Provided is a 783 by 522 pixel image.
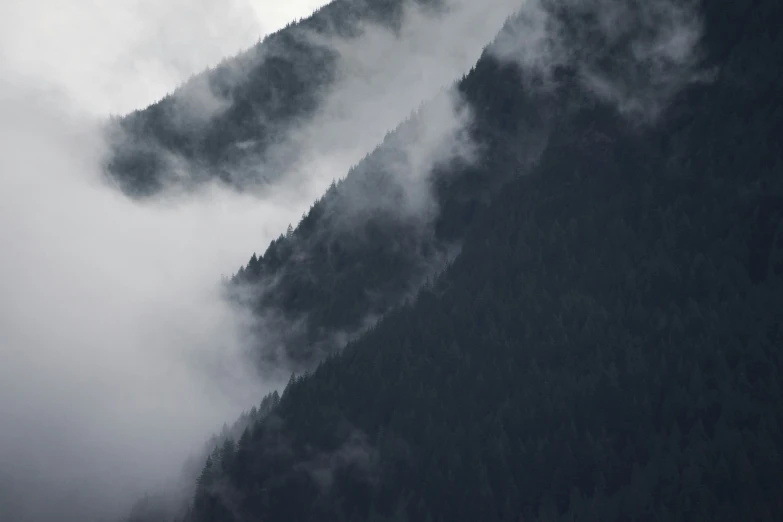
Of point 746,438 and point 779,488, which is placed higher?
point 746,438

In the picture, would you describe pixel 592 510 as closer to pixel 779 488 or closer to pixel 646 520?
pixel 646 520

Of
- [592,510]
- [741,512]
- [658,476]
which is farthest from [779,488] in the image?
[592,510]

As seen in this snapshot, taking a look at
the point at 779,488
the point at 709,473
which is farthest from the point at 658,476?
the point at 779,488

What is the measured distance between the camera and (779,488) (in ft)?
620

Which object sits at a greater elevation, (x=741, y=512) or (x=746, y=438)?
(x=746, y=438)

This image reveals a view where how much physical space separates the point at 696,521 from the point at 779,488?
1642 centimetres

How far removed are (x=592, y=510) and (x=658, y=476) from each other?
14627mm

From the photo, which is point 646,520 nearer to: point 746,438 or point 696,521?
point 696,521

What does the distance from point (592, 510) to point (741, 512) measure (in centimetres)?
2783

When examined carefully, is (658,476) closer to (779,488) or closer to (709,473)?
(709,473)

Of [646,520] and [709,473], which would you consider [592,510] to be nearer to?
[646,520]

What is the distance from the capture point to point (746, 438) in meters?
199

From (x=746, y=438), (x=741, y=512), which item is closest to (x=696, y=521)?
(x=741, y=512)

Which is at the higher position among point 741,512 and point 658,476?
point 658,476
